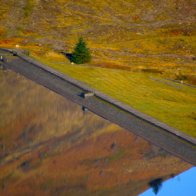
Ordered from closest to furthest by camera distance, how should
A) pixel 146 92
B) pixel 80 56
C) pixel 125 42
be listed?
pixel 146 92
pixel 80 56
pixel 125 42

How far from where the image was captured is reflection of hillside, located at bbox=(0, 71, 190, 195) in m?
32.3

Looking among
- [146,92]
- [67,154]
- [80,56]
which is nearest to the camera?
[67,154]

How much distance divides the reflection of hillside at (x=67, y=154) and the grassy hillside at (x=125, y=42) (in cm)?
706

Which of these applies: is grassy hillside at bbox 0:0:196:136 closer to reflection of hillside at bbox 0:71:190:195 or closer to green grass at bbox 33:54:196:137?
green grass at bbox 33:54:196:137

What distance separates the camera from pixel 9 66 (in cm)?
5622

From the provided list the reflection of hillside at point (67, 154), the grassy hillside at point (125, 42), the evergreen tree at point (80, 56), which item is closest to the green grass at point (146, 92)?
the grassy hillside at point (125, 42)

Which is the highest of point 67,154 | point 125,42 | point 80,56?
point 80,56

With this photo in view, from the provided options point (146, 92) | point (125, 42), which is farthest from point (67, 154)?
point (125, 42)

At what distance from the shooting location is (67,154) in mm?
36625

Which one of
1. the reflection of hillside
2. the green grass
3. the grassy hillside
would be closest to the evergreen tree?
the grassy hillside

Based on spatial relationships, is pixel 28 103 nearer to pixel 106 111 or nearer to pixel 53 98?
pixel 53 98

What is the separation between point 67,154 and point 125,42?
6501 centimetres

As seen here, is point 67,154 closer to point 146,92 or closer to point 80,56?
point 146,92

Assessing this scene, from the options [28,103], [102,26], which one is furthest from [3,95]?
[102,26]
